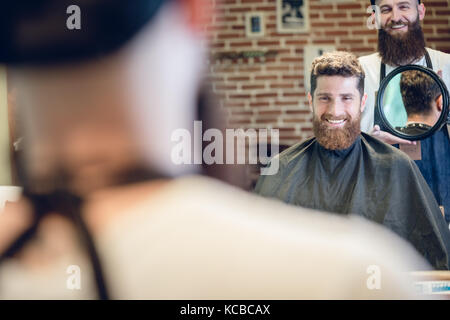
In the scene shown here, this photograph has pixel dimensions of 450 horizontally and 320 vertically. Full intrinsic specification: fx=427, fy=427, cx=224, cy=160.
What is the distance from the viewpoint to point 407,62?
149 centimetres

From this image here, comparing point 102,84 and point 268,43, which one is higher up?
point 268,43

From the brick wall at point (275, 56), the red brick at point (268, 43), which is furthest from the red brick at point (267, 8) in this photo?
the red brick at point (268, 43)

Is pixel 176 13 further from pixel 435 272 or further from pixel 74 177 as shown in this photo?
pixel 435 272

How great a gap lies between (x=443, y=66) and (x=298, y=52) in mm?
502

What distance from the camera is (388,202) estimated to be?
1.45 meters

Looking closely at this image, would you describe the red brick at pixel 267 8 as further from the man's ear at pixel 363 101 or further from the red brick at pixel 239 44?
the man's ear at pixel 363 101

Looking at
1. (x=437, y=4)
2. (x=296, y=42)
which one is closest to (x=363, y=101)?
(x=296, y=42)

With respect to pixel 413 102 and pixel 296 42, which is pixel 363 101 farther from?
pixel 296 42

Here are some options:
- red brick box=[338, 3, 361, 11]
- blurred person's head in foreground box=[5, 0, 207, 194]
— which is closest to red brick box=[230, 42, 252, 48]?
blurred person's head in foreground box=[5, 0, 207, 194]

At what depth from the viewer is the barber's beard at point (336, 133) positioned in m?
1.47

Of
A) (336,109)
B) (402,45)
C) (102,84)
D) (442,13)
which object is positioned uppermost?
(442,13)

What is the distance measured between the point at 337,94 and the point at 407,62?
0.28 m

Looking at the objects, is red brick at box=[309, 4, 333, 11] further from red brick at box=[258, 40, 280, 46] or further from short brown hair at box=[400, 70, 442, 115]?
short brown hair at box=[400, 70, 442, 115]
